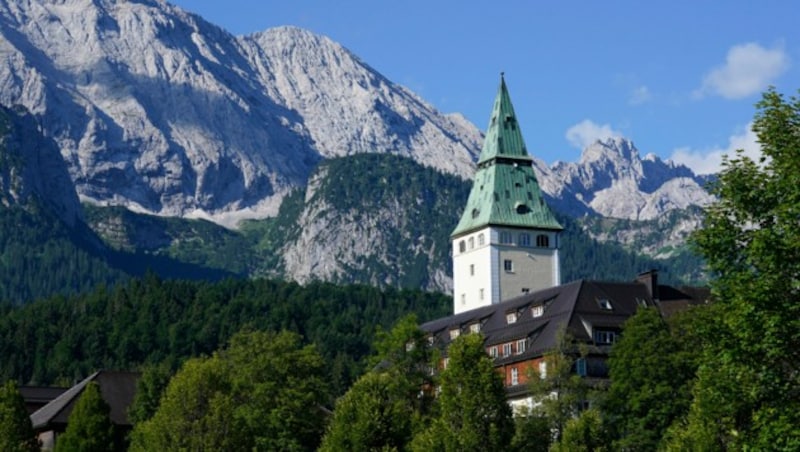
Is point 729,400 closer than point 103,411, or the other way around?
point 729,400

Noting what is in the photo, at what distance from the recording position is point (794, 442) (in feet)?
198

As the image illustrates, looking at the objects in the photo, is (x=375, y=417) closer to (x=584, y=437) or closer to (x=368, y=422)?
(x=368, y=422)

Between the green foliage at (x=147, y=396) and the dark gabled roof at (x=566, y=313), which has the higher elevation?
the dark gabled roof at (x=566, y=313)

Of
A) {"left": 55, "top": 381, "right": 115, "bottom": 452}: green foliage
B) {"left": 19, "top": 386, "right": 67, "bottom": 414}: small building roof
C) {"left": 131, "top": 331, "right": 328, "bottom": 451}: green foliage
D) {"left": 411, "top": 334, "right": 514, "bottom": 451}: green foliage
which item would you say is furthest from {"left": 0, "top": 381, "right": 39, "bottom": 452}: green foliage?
{"left": 19, "top": 386, "right": 67, "bottom": 414}: small building roof

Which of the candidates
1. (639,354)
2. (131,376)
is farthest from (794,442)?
(131,376)

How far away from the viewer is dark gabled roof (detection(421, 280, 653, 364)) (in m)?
140

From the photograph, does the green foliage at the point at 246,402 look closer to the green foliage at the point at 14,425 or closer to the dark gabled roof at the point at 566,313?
the green foliage at the point at 14,425

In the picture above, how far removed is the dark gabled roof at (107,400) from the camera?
15412 centimetres

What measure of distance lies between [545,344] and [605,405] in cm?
1767

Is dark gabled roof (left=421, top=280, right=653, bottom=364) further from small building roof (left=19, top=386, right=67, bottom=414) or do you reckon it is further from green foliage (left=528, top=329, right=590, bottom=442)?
small building roof (left=19, top=386, right=67, bottom=414)

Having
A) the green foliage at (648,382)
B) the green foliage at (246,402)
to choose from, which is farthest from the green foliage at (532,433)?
the green foliage at (246,402)

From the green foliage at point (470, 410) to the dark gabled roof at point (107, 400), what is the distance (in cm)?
6087

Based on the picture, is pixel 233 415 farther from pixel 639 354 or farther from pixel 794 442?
pixel 794 442

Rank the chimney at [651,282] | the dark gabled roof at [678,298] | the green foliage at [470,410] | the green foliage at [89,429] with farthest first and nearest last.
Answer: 1. the chimney at [651,282]
2. the dark gabled roof at [678,298]
3. the green foliage at [89,429]
4. the green foliage at [470,410]
